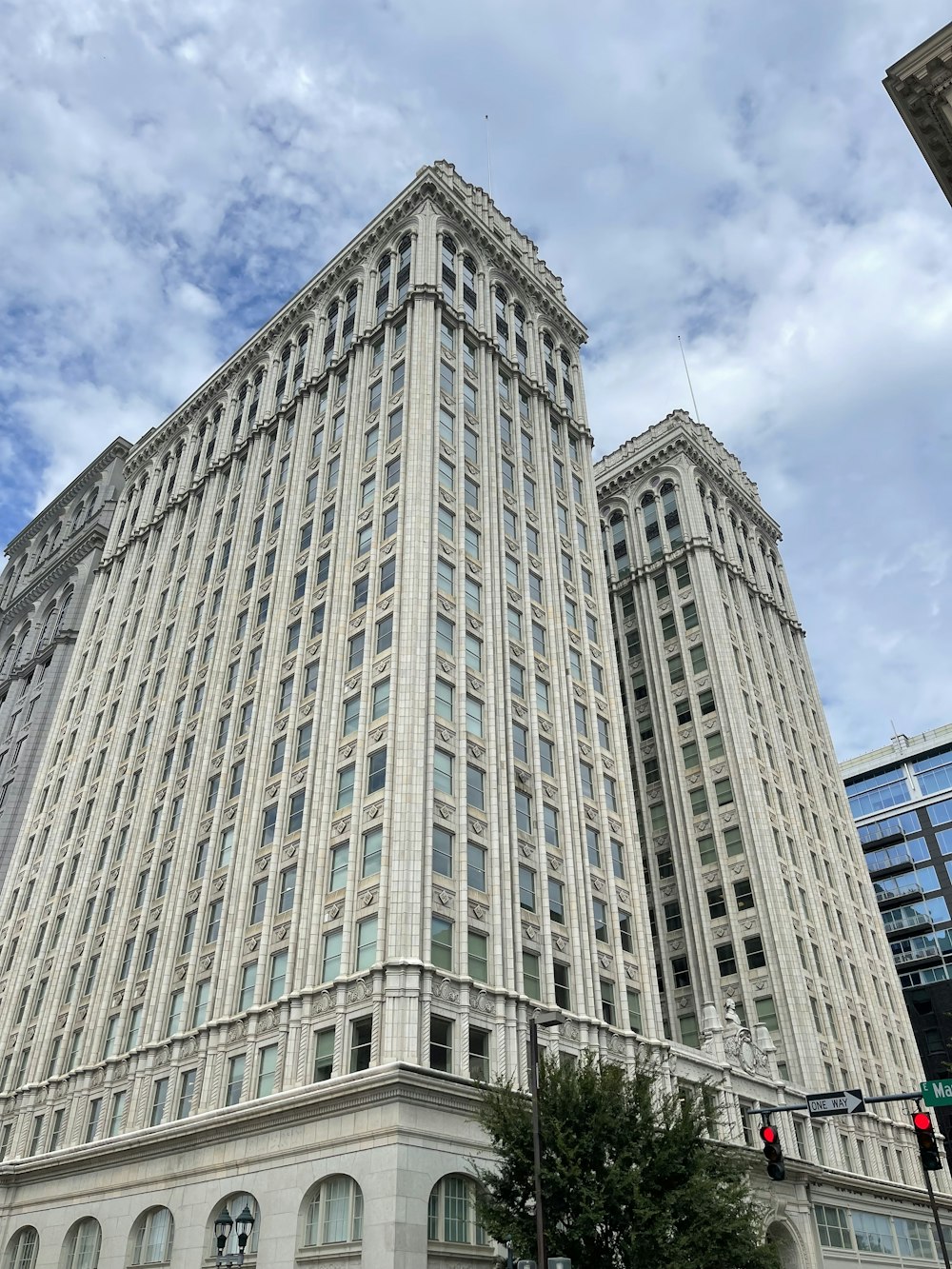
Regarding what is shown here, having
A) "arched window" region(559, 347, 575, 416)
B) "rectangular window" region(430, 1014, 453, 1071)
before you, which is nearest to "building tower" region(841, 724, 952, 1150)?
"arched window" region(559, 347, 575, 416)

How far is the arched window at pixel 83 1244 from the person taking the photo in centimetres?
4078

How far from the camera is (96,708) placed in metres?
66.2

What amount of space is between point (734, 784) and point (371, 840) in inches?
1341

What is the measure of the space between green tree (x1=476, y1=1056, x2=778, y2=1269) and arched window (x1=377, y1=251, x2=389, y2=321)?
44804mm

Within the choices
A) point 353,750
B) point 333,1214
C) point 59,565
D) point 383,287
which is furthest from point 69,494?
point 333,1214

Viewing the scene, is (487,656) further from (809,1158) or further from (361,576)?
(809,1158)

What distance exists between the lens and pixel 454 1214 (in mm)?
32812

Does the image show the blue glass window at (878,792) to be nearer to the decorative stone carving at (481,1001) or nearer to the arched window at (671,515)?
the arched window at (671,515)

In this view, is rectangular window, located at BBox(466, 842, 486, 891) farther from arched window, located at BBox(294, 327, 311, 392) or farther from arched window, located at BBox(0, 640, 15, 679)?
arched window, located at BBox(0, 640, 15, 679)

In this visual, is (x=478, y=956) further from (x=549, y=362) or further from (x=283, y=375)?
(x=283, y=375)

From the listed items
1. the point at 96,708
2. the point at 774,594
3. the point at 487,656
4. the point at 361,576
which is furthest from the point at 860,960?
the point at 96,708

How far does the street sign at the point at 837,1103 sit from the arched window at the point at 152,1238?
23.5 m

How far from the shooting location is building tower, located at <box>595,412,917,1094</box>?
61062 mm

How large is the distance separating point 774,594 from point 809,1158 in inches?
1856
